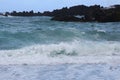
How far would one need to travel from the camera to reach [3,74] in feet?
28.4

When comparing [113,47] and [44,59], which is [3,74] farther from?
[113,47]

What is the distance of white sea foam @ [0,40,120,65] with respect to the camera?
11008mm

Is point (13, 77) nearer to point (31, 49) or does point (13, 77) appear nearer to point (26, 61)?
point (26, 61)

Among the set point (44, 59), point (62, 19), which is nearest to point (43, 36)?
point (44, 59)

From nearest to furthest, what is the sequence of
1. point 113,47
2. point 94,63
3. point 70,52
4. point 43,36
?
point 94,63, point 70,52, point 113,47, point 43,36

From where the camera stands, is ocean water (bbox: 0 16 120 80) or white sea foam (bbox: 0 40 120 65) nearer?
ocean water (bbox: 0 16 120 80)

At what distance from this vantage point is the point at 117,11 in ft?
139

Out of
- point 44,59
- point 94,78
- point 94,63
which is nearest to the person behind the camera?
point 94,78

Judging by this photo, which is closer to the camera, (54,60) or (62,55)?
(54,60)

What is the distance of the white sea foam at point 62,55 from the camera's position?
36.1 ft

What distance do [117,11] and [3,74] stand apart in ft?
114

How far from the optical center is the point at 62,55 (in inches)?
487

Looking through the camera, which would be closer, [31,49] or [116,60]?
[116,60]

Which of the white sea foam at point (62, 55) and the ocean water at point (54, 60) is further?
the white sea foam at point (62, 55)
